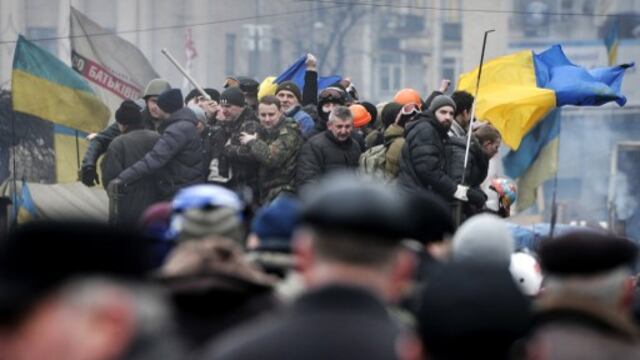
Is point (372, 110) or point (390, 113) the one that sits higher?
point (390, 113)

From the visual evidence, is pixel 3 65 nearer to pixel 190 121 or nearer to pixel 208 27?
pixel 208 27

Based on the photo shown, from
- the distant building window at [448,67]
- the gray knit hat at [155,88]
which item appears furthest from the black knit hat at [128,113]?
the distant building window at [448,67]

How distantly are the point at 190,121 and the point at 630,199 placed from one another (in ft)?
69.7

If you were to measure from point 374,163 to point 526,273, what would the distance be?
432 centimetres

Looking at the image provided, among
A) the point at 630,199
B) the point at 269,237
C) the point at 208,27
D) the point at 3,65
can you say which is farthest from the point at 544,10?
the point at 269,237

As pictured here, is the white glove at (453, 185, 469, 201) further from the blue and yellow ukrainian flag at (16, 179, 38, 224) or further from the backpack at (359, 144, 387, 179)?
the blue and yellow ukrainian flag at (16, 179, 38, 224)

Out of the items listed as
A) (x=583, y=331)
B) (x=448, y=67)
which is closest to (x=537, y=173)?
(x=583, y=331)

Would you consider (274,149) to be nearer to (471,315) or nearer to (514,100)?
(514,100)

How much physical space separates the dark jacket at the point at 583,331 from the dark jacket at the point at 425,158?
25.5 ft

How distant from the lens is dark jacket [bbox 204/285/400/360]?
394 cm

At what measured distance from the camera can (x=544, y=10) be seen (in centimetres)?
5588

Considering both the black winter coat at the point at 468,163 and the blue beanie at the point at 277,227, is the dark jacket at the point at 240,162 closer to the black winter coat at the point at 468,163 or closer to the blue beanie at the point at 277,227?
the black winter coat at the point at 468,163

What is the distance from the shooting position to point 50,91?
16469mm

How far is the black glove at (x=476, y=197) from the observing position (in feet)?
43.2
